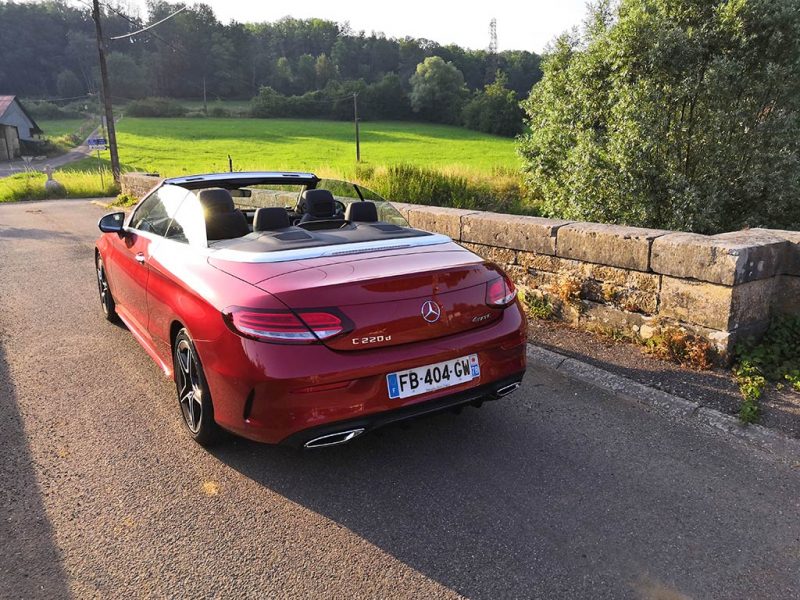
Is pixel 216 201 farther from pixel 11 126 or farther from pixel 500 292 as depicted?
pixel 11 126

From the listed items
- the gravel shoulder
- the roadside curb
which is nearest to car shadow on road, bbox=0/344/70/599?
the roadside curb

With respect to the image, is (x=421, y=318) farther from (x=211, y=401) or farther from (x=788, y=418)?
(x=788, y=418)

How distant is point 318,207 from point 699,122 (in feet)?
23.5

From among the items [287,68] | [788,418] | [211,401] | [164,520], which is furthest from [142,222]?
Result: [287,68]

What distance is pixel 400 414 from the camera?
2.84 m

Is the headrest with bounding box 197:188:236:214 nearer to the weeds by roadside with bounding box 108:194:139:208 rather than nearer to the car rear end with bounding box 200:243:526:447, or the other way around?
the car rear end with bounding box 200:243:526:447

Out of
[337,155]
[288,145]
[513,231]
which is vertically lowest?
[337,155]

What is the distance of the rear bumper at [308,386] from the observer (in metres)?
2.67

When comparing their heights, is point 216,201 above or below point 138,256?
above

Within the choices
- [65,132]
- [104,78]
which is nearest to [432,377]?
[104,78]

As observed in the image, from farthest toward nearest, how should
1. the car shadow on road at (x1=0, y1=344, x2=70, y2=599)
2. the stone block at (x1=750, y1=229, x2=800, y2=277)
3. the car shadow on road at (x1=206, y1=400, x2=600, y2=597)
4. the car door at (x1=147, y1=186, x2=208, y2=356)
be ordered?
the stone block at (x1=750, y1=229, x2=800, y2=277) → the car door at (x1=147, y1=186, x2=208, y2=356) → the car shadow on road at (x1=206, y1=400, x2=600, y2=597) → the car shadow on road at (x1=0, y1=344, x2=70, y2=599)

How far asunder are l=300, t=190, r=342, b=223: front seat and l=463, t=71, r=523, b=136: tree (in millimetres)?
65291

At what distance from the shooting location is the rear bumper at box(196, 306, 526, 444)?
267 centimetres

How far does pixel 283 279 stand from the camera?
2.84 metres
